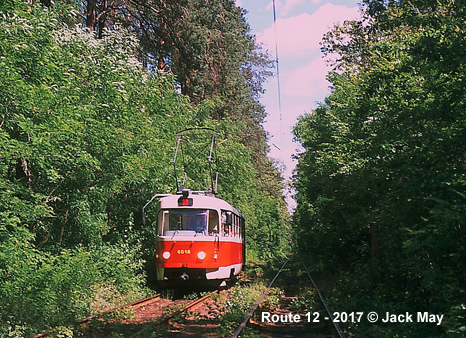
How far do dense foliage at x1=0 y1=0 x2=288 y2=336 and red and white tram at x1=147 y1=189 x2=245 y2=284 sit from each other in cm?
126

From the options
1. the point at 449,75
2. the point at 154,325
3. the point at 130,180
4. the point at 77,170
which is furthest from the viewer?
the point at 130,180

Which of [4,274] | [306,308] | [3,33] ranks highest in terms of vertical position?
[3,33]

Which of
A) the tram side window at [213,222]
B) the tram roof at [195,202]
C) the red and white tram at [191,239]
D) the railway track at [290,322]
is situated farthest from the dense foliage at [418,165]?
the tram roof at [195,202]

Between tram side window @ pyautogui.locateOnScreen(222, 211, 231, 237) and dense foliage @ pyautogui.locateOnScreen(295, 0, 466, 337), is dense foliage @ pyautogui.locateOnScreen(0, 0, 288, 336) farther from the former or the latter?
dense foliage @ pyautogui.locateOnScreen(295, 0, 466, 337)

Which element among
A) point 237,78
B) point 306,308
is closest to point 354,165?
point 306,308

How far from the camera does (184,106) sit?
22.1 metres

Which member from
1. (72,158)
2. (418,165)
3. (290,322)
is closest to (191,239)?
(290,322)

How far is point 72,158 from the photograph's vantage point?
1264cm

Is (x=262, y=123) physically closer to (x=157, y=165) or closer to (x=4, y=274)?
(x=157, y=165)

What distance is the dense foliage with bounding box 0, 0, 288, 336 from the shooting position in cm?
1055

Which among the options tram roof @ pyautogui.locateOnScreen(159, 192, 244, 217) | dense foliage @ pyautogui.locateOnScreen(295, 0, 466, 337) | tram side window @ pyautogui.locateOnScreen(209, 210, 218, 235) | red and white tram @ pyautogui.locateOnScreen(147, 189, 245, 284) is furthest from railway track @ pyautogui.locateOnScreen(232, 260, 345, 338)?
tram roof @ pyautogui.locateOnScreen(159, 192, 244, 217)

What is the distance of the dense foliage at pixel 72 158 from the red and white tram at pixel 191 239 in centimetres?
126

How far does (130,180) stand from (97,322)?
604cm

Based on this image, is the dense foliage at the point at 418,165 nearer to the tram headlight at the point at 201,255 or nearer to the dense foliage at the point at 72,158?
the tram headlight at the point at 201,255
